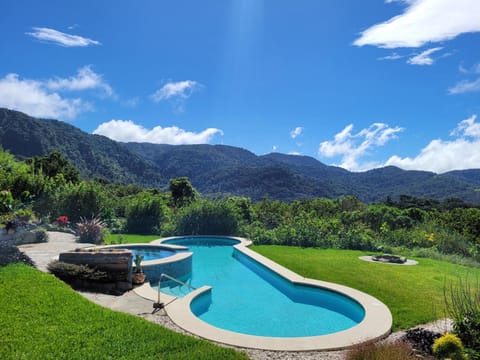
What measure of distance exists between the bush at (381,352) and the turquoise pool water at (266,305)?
1.89 m

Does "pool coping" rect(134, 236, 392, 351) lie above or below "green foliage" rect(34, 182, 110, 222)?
below

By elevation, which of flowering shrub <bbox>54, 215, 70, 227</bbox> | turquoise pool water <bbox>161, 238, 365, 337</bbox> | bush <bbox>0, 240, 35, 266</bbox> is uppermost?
flowering shrub <bbox>54, 215, 70, 227</bbox>

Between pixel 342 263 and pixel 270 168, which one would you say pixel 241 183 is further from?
pixel 342 263

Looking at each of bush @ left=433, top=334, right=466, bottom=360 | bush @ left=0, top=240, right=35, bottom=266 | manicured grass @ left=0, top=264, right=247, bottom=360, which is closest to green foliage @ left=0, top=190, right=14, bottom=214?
bush @ left=0, top=240, right=35, bottom=266

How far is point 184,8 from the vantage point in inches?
541

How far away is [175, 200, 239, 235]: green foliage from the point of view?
60.6 ft

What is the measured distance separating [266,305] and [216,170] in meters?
94.4

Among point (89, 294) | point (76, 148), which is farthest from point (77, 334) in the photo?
point (76, 148)

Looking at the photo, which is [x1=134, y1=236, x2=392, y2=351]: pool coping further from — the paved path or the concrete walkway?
the concrete walkway

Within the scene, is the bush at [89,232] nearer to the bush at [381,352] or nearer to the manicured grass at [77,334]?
the manicured grass at [77,334]

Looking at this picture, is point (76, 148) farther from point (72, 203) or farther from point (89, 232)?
point (89, 232)

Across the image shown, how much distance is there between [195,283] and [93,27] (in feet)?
33.8

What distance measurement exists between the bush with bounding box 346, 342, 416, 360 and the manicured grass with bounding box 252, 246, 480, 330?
4.80 feet

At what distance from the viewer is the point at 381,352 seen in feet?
13.9
